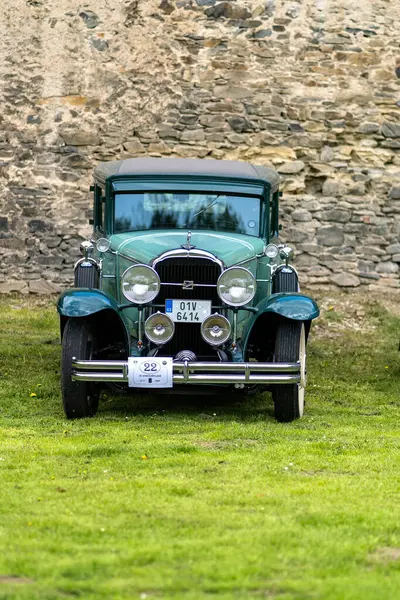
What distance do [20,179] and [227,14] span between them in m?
3.96

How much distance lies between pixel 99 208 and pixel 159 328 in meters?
1.99

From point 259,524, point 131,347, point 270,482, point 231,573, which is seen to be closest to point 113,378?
point 131,347

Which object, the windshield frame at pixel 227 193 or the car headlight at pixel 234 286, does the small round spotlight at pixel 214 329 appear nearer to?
the car headlight at pixel 234 286

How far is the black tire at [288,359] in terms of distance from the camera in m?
8.73

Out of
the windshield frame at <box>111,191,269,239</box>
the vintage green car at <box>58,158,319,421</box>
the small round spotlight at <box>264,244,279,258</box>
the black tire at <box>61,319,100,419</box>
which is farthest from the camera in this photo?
the windshield frame at <box>111,191,269,239</box>

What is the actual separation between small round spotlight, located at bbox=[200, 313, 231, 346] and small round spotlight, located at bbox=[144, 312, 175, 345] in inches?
9.9

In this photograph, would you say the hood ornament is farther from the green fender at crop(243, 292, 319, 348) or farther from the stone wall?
the stone wall

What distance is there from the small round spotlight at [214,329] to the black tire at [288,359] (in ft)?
1.49

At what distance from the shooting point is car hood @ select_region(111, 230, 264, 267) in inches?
354

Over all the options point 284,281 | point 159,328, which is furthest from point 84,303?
point 284,281

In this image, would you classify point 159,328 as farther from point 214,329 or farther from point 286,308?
point 286,308

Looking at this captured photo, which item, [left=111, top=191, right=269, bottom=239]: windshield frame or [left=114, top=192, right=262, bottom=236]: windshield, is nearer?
[left=114, top=192, right=262, bottom=236]: windshield

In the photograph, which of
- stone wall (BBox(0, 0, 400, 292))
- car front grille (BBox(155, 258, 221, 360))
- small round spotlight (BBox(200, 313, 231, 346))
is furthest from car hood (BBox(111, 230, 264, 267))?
stone wall (BBox(0, 0, 400, 292))

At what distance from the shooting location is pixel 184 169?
9.95 m
